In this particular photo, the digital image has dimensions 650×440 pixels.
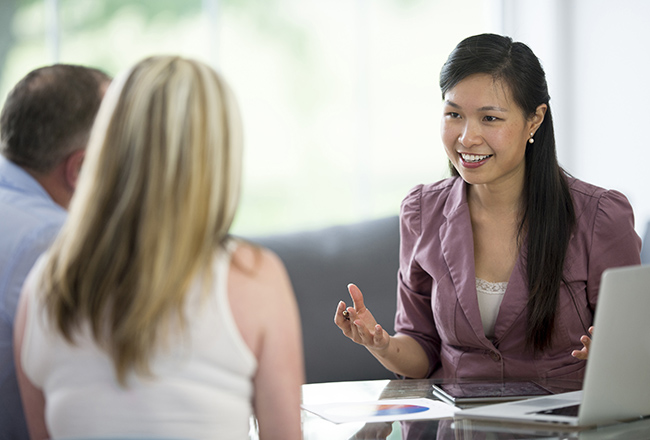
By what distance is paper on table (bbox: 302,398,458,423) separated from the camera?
1323 mm

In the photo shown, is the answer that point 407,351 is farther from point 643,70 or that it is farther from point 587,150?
point 587,150

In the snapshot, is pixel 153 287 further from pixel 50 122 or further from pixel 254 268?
pixel 50 122

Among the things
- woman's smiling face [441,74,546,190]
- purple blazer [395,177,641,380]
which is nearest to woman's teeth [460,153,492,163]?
woman's smiling face [441,74,546,190]

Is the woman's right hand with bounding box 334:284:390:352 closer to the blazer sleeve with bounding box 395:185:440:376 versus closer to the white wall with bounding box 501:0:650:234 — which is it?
the blazer sleeve with bounding box 395:185:440:376

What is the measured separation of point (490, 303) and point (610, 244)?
1.08 feet

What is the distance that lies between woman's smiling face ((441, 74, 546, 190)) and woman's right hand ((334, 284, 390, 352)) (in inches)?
17.8

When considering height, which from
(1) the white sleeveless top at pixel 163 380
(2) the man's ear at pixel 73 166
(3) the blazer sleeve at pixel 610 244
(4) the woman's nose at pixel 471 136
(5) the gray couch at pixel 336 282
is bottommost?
(5) the gray couch at pixel 336 282

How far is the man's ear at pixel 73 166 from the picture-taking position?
123 cm

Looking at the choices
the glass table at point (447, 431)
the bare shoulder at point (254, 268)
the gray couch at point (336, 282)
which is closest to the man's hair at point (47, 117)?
the bare shoulder at point (254, 268)

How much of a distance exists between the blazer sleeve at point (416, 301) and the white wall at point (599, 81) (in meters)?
1.00

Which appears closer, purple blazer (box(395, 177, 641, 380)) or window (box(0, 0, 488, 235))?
purple blazer (box(395, 177, 641, 380))

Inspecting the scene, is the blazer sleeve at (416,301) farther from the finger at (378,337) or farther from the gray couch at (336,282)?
the gray couch at (336,282)

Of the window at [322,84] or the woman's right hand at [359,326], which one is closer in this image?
the woman's right hand at [359,326]

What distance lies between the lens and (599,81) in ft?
9.65
